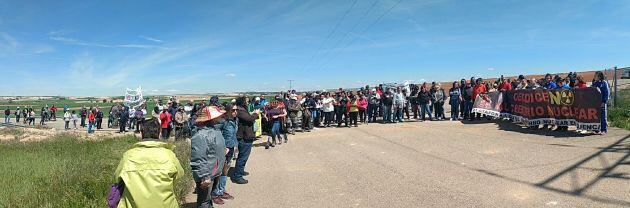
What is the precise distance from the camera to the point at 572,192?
614 cm

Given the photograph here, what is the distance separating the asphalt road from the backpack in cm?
153

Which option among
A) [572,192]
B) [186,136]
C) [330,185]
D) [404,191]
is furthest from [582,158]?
[186,136]

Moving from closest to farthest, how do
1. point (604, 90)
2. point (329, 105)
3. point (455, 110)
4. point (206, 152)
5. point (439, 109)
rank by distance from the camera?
point (206, 152) < point (604, 90) < point (455, 110) < point (439, 109) < point (329, 105)

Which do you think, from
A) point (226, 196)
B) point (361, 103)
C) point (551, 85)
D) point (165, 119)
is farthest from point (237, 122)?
point (551, 85)

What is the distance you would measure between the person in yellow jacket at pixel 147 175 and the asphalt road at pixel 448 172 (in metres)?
2.91

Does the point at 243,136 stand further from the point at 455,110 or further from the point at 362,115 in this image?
the point at 455,110

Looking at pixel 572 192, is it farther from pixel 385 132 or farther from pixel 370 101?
pixel 370 101

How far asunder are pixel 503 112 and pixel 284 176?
1017 cm

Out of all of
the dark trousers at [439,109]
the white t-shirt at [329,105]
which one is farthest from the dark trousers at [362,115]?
the dark trousers at [439,109]

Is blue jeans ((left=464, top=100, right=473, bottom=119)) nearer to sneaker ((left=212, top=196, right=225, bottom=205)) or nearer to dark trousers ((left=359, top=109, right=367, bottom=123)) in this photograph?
dark trousers ((left=359, top=109, right=367, bottom=123))

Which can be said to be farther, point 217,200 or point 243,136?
point 243,136

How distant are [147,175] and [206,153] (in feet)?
4.86

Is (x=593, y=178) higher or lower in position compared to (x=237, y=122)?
lower

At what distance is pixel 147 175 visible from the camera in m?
3.75
